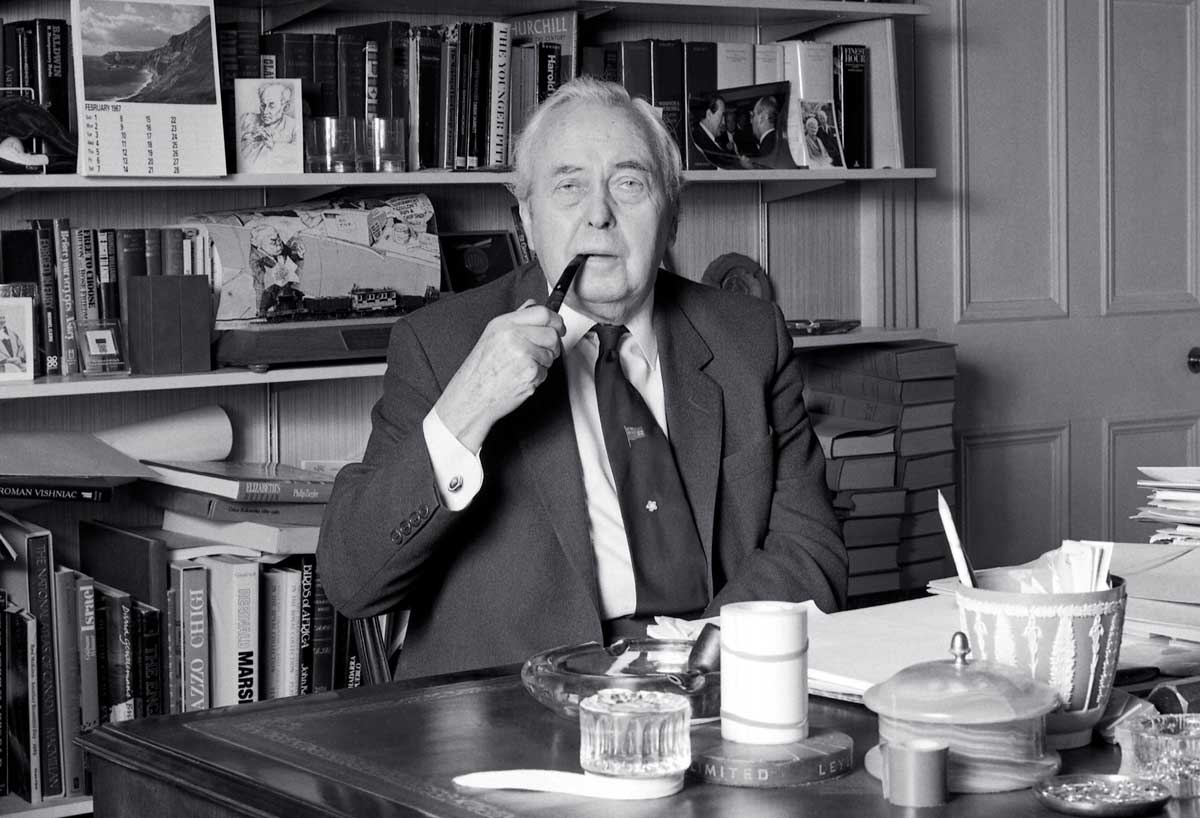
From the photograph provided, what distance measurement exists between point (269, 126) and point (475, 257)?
48 cm

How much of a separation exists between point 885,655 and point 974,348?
248cm

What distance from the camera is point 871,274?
11.6ft

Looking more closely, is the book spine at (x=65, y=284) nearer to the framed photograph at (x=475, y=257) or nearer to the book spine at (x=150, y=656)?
the book spine at (x=150, y=656)

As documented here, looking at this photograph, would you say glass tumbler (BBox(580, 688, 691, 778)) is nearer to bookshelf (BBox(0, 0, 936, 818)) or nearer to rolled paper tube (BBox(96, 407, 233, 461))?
bookshelf (BBox(0, 0, 936, 818))

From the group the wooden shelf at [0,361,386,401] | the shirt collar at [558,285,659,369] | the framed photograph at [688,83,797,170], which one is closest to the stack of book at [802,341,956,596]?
the framed photograph at [688,83,797,170]

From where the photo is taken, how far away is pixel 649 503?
193 centimetres

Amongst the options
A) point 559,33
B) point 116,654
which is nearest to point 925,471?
point 559,33

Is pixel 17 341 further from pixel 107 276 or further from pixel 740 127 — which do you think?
pixel 740 127

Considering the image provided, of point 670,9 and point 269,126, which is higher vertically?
point 670,9

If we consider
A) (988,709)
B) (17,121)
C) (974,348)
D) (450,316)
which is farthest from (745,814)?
(974,348)

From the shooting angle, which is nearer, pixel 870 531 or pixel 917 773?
pixel 917 773

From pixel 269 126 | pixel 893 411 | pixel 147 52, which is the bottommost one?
pixel 893 411

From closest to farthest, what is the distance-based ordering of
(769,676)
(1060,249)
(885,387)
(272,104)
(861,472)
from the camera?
(769,676), (272,104), (861,472), (885,387), (1060,249)

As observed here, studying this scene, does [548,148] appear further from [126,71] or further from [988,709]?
[988,709]
